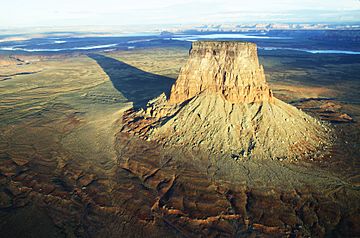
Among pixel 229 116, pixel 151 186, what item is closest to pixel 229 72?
pixel 229 116

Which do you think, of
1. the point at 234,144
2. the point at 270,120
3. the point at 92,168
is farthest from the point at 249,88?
the point at 92,168

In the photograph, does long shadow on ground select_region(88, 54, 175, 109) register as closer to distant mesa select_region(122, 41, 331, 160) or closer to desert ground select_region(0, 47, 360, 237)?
desert ground select_region(0, 47, 360, 237)

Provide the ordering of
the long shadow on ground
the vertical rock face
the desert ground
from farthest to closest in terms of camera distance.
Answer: the long shadow on ground
the vertical rock face
the desert ground

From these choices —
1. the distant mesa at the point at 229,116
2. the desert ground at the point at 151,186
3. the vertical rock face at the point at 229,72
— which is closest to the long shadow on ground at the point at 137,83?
the desert ground at the point at 151,186

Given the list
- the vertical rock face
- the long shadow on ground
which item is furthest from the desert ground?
the vertical rock face

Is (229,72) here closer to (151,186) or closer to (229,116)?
(229,116)

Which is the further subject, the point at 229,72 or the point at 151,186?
the point at 229,72
